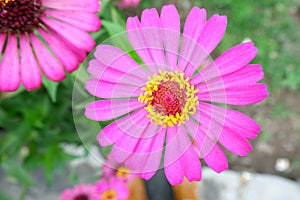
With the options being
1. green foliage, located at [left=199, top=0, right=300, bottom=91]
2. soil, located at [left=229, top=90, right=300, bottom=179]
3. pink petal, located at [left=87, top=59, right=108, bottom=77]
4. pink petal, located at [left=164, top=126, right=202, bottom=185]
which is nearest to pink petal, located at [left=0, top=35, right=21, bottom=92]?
pink petal, located at [left=87, top=59, right=108, bottom=77]

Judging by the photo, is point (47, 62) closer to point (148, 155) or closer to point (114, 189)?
point (148, 155)

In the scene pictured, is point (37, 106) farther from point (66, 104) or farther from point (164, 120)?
point (164, 120)

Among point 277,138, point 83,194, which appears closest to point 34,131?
point 83,194

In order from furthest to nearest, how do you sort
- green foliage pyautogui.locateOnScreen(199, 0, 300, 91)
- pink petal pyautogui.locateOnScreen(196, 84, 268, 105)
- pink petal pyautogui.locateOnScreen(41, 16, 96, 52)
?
green foliage pyautogui.locateOnScreen(199, 0, 300, 91), pink petal pyautogui.locateOnScreen(41, 16, 96, 52), pink petal pyautogui.locateOnScreen(196, 84, 268, 105)

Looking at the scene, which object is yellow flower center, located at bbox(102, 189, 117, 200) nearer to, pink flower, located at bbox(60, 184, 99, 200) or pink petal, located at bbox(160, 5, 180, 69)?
pink flower, located at bbox(60, 184, 99, 200)

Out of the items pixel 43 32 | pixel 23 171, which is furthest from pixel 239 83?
pixel 23 171
